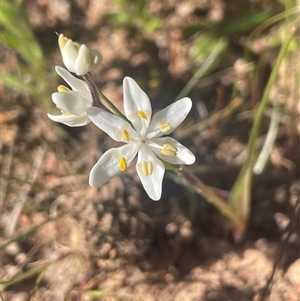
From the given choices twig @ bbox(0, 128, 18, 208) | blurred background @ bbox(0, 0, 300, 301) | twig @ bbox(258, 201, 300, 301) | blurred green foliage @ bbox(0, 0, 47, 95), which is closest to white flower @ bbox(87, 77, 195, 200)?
blurred background @ bbox(0, 0, 300, 301)

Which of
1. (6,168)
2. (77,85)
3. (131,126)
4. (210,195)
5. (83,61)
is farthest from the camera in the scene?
(6,168)

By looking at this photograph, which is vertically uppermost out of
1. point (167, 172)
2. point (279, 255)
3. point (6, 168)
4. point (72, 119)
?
point (72, 119)

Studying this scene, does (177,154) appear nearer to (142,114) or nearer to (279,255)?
(142,114)

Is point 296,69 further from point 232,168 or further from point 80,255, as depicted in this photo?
point 80,255

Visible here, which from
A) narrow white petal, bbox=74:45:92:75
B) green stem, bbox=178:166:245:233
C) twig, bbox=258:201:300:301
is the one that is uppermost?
narrow white petal, bbox=74:45:92:75

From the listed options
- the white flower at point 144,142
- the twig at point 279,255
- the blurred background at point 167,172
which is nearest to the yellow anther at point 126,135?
the white flower at point 144,142

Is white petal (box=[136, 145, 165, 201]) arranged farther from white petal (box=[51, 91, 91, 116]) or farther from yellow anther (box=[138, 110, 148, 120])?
white petal (box=[51, 91, 91, 116])

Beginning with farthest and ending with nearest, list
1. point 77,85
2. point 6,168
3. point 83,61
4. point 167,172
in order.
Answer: point 6,168
point 167,172
point 77,85
point 83,61


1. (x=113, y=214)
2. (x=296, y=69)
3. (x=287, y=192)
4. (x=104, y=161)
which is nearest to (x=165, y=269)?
(x=113, y=214)

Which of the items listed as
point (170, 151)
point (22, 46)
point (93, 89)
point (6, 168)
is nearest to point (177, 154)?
point (170, 151)
